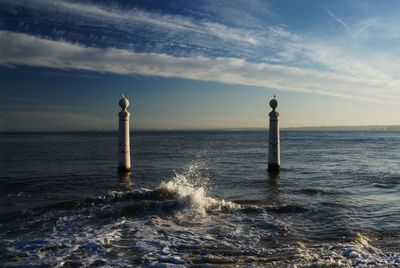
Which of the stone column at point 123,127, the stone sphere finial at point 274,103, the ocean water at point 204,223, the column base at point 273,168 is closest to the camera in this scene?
the ocean water at point 204,223

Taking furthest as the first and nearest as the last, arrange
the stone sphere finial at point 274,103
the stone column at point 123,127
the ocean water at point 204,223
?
the stone sphere finial at point 274,103 → the stone column at point 123,127 → the ocean water at point 204,223

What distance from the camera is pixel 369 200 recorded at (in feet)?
45.9

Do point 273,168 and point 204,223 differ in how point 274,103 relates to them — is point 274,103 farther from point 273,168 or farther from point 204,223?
point 204,223

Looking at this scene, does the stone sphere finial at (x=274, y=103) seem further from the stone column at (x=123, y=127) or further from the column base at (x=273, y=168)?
the stone column at (x=123, y=127)

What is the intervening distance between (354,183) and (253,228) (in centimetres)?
992

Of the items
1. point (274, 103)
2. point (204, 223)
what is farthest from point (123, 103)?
point (204, 223)

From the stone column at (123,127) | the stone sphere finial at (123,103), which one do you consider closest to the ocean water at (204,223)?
the stone column at (123,127)

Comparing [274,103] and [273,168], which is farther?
[273,168]

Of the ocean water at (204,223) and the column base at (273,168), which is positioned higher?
the column base at (273,168)

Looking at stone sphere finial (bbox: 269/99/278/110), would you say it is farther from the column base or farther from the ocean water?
the ocean water

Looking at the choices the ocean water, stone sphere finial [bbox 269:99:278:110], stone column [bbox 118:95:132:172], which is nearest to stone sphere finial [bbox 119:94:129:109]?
stone column [bbox 118:95:132:172]

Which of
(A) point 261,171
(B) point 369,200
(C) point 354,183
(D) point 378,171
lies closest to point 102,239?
(B) point 369,200

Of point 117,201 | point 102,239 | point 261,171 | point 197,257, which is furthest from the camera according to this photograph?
point 261,171

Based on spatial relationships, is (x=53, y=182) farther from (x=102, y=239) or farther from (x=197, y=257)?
(x=197, y=257)
